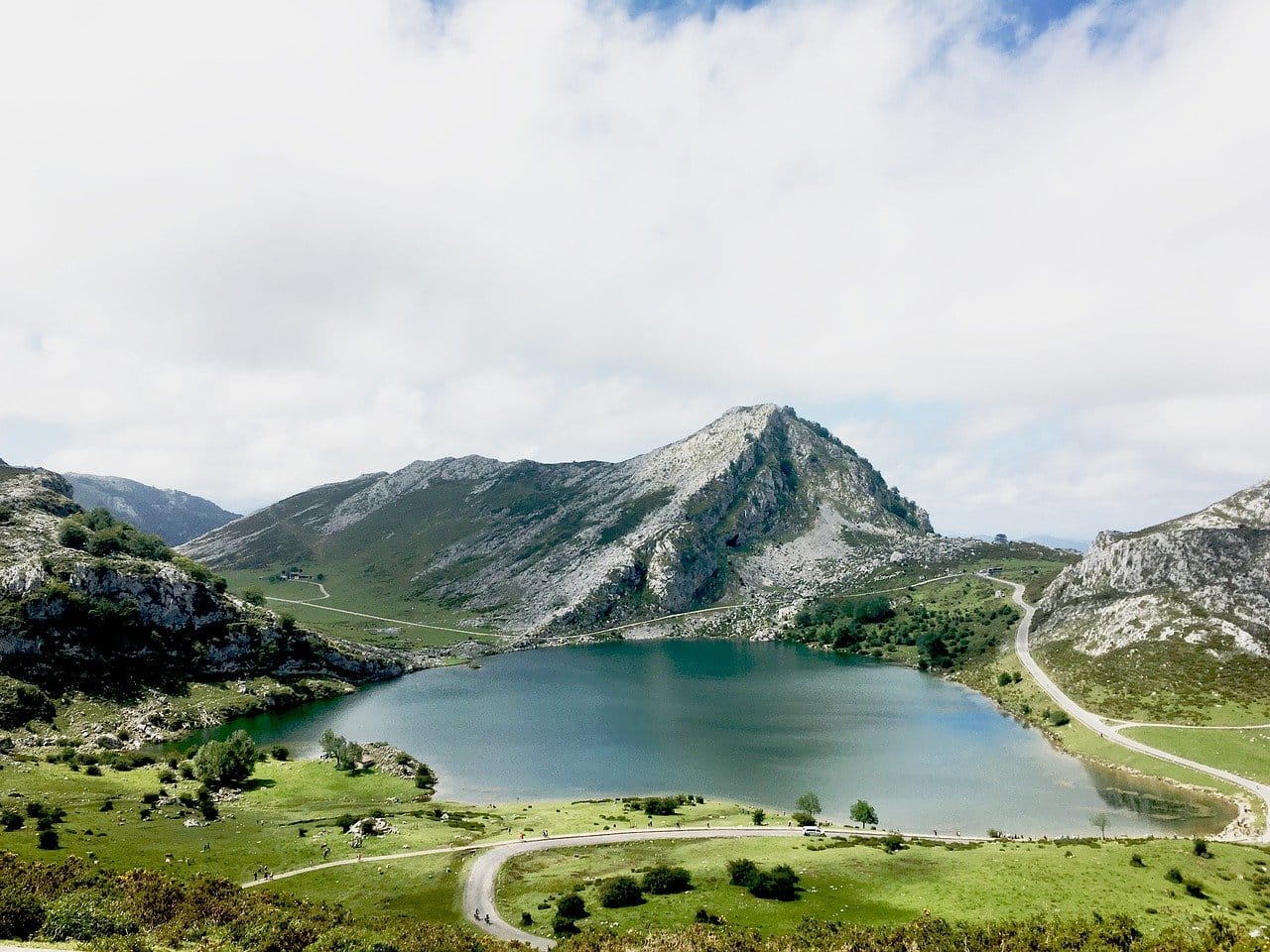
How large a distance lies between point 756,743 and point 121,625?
125m

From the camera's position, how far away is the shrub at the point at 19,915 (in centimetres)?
2994

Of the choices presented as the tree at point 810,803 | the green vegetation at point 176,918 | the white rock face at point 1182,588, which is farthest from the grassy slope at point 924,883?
the white rock face at point 1182,588

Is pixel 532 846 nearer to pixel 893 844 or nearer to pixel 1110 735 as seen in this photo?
pixel 893 844

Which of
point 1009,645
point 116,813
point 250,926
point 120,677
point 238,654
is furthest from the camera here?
point 1009,645

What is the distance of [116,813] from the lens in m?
68.0

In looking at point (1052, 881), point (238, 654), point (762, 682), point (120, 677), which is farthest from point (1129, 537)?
point (120, 677)

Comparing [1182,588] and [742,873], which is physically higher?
[1182,588]

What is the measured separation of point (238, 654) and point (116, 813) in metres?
84.3

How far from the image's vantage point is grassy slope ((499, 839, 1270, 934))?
4334 centimetres

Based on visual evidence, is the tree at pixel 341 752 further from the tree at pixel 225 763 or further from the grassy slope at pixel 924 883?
the grassy slope at pixel 924 883

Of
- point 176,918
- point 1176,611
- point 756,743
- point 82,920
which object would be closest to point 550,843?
point 176,918

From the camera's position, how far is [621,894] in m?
46.5

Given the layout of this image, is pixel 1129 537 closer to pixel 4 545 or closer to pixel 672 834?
pixel 672 834

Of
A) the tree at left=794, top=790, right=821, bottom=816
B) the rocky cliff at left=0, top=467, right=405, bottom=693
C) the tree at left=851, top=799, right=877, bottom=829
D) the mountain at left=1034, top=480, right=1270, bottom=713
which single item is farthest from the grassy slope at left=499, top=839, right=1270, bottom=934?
the rocky cliff at left=0, top=467, right=405, bottom=693
